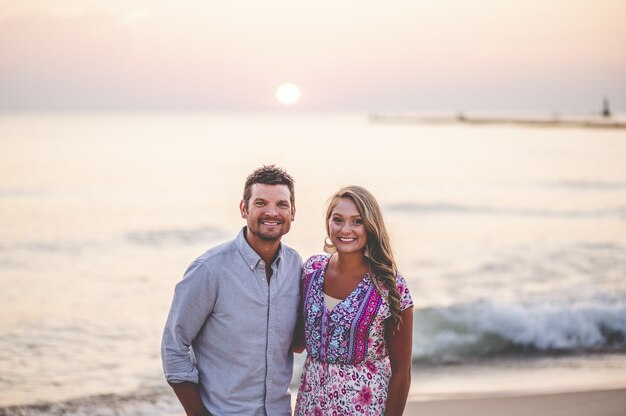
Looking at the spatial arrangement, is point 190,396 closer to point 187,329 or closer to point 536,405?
point 187,329

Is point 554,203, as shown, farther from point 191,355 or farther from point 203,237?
point 191,355

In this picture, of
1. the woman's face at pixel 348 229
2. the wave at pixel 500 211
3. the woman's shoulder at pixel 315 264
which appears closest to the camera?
the woman's face at pixel 348 229

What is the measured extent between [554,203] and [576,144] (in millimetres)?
33238

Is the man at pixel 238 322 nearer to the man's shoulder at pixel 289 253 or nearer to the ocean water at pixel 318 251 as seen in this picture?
the man's shoulder at pixel 289 253

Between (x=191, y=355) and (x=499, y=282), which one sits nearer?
(x=191, y=355)

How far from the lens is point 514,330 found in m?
10.2

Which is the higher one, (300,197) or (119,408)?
(300,197)

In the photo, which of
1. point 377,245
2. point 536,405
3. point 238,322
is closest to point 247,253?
point 238,322

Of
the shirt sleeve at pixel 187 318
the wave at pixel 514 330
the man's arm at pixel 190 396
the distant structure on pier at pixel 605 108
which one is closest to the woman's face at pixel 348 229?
the shirt sleeve at pixel 187 318

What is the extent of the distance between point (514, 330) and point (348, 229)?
7.35 meters

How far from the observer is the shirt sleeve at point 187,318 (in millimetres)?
3424

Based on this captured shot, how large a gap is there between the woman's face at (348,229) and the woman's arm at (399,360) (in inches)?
17.0

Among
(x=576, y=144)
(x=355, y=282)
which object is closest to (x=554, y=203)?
(x=355, y=282)

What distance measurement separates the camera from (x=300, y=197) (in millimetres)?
27625
